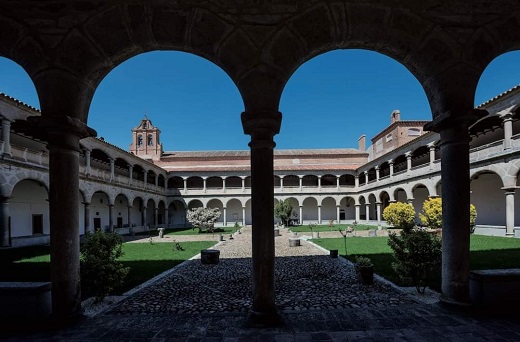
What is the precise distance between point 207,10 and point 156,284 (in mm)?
5612

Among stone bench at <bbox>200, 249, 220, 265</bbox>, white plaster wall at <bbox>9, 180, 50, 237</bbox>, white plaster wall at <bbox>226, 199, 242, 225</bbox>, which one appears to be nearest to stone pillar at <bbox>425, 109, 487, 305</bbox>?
stone bench at <bbox>200, 249, 220, 265</bbox>

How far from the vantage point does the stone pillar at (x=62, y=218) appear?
3668 millimetres

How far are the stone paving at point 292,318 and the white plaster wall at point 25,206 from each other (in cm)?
1460

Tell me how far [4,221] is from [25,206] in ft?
12.7

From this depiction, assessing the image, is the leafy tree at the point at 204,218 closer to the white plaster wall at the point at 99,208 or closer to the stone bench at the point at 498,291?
the white plaster wall at the point at 99,208

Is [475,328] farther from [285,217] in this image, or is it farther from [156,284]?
[285,217]

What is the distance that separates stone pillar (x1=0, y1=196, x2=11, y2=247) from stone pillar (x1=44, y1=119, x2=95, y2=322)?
1301 cm

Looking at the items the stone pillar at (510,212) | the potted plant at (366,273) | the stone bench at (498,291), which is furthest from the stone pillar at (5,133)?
the stone pillar at (510,212)

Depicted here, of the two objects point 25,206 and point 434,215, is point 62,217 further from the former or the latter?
point 25,206

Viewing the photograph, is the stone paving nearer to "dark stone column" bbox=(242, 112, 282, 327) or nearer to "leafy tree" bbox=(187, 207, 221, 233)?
"dark stone column" bbox=(242, 112, 282, 327)

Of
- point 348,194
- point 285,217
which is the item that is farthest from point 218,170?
point 348,194

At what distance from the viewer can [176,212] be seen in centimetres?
3572

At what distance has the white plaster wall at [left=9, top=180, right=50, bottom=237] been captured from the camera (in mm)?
16000

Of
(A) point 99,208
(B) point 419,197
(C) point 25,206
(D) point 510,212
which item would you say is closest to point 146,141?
(A) point 99,208
